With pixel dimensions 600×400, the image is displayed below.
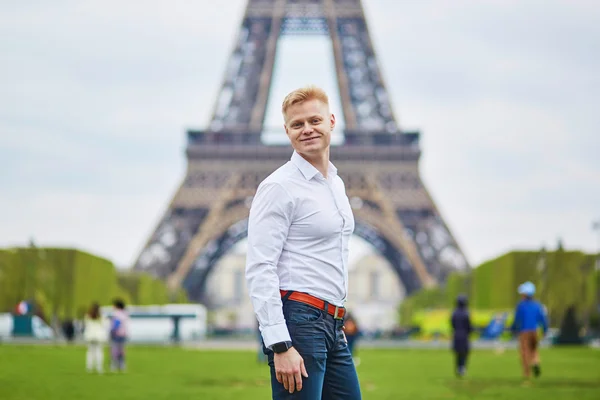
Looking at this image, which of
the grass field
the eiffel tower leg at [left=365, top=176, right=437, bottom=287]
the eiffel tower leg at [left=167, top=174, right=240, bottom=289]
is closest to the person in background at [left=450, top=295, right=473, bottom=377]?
the grass field

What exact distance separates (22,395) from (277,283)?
762cm

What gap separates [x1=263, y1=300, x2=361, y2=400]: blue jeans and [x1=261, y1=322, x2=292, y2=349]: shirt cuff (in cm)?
7

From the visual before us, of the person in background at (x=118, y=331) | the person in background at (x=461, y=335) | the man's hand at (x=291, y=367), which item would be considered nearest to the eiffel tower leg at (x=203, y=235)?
the person in background at (x=118, y=331)

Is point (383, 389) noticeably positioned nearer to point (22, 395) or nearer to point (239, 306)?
point (22, 395)

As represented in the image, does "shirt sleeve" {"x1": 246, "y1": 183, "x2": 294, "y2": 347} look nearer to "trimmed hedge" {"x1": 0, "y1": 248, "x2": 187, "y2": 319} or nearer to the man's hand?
the man's hand

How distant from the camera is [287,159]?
136 feet

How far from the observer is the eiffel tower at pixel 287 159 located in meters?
39.9

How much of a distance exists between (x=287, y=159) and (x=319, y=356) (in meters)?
38.2

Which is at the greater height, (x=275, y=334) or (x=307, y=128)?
(x=307, y=128)

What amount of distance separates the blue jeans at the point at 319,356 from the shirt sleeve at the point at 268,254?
92 millimetres

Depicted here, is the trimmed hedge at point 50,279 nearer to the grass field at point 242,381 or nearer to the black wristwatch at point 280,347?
the grass field at point 242,381

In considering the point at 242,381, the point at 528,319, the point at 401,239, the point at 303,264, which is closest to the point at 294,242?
the point at 303,264

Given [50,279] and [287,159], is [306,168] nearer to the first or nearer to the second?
[50,279]

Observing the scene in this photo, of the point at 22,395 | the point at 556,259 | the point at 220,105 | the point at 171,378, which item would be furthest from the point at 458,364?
the point at 220,105
